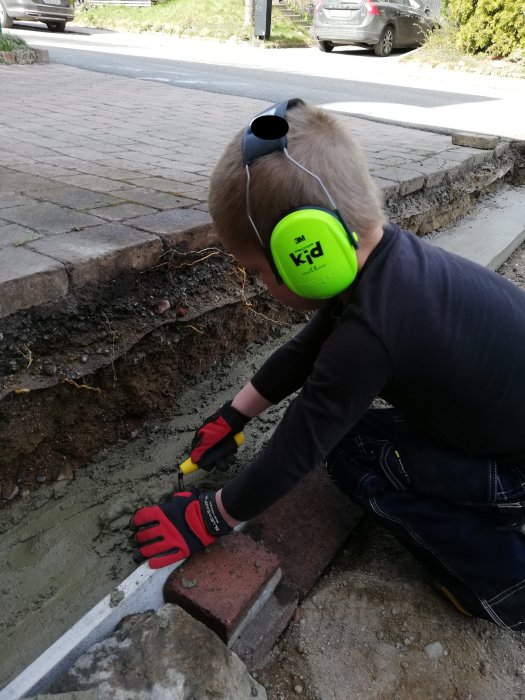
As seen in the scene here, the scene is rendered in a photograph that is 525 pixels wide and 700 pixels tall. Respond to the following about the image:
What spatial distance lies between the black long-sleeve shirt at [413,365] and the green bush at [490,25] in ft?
44.1

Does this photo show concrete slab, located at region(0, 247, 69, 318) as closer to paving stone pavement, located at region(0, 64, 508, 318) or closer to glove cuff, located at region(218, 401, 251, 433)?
paving stone pavement, located at region(0, 64, 508, 318)

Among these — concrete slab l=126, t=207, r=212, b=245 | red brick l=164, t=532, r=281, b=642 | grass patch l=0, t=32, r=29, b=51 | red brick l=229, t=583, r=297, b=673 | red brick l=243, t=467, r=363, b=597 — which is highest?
grass patch l=0, t=32, r=29, b=51

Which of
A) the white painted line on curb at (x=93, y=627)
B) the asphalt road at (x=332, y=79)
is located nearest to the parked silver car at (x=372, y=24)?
the asphalt road at (x=332, y=79)

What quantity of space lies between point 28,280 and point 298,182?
38.7 inches

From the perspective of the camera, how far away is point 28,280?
183cm

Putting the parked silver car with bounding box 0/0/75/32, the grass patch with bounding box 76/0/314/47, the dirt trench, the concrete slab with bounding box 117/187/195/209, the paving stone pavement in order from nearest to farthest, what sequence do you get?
the dirt trench → the paving stone pavement → the concrete slab with bounding box 117/187/195/209 → the parked silver car with bounding box 0/0/75/32 → the grass patch with bounding box 76/0/314/47

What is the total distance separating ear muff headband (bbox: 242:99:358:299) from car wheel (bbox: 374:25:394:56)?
49.3 ft

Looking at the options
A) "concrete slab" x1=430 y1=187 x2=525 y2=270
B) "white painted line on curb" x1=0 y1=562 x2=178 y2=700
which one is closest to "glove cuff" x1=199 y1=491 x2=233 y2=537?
"white painted line on curb" x1=0 y1=562 x2=178 y2=700

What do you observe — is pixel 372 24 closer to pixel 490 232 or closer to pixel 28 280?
pixel 490 232

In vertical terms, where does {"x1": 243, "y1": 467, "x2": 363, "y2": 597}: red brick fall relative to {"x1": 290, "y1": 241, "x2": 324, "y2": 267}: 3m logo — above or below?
below

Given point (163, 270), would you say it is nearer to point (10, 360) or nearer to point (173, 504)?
point (10, 360)

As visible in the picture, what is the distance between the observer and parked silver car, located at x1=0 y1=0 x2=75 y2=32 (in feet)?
47.1

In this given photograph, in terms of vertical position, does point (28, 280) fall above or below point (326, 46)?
above

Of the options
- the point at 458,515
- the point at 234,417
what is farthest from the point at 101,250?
the point at 458,515
